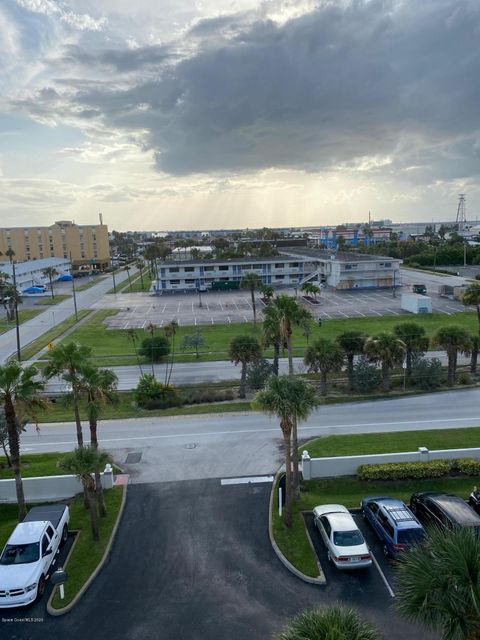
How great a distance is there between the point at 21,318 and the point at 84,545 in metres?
58.3

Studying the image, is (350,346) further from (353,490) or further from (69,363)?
(69,363)

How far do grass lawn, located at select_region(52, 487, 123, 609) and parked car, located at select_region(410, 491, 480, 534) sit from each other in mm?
11654

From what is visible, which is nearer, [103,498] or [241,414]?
[103,498]

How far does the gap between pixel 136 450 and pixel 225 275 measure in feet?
242

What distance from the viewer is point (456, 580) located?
809 cm

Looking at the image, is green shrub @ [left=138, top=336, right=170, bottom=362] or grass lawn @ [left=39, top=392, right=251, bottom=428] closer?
grass lawn @ [left=39, top=392, right=251, bottom=428]

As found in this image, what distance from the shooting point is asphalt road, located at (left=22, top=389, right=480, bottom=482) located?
23047mm

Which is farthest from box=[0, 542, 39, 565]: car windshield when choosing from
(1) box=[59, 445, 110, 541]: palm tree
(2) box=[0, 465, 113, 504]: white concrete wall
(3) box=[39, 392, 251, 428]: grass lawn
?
(3) box=[39, 392, 251, 428]: grass lawn

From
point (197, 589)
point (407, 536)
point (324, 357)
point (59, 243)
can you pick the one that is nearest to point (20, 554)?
point (197, 589)

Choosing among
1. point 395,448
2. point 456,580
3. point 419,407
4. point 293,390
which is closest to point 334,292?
point 419,407

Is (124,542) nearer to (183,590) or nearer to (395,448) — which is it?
(183,590)

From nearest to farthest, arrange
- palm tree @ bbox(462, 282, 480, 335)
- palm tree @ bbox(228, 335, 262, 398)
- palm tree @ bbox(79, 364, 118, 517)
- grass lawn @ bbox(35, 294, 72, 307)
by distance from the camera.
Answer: palm tree @ bbox(79, 364, 118, 517)
palm tree @ bbox(228, 335, 262, 398)
palm tree @ bbox(462, 282, 480, 335)
grass lawn @ bbox(35, 294, 72, 307)

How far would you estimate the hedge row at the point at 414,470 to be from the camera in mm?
20734

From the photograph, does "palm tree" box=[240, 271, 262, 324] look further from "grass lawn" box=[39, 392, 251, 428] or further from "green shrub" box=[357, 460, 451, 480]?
"green shrub" box=[357, 460, 451, 480]
